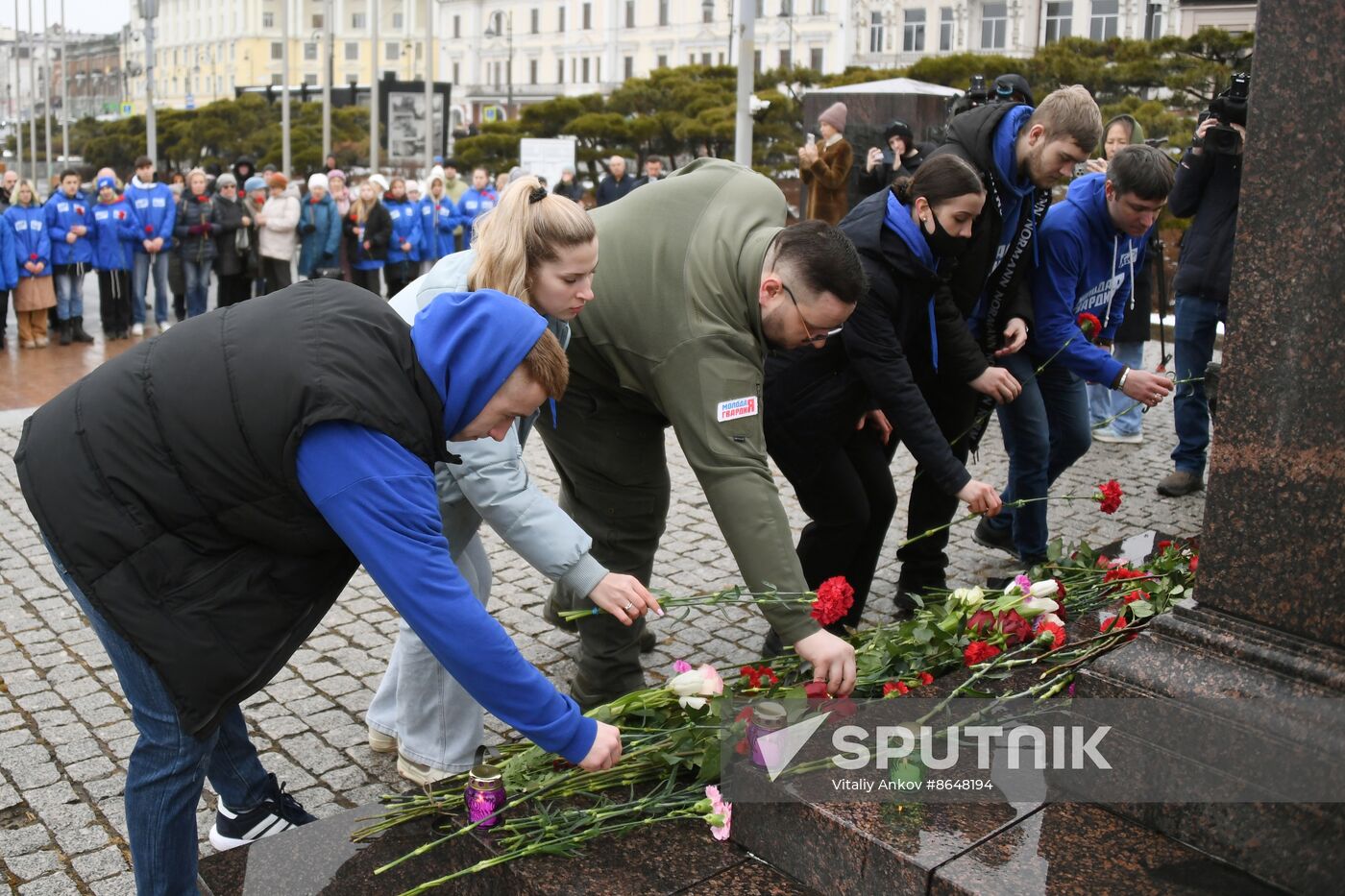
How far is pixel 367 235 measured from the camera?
1614 centimetres

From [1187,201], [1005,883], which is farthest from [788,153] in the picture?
[1005,883]

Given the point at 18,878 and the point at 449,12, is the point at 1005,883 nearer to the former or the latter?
the point at 18,878

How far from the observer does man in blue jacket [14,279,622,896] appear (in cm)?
256

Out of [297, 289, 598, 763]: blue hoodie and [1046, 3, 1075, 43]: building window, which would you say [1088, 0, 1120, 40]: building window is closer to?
[1046, 3, 1075, 43]: building window

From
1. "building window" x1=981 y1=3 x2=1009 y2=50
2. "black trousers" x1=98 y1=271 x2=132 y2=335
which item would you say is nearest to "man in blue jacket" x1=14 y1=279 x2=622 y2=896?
"black trousers" x1=98 y1=271 x2=132 y2=335

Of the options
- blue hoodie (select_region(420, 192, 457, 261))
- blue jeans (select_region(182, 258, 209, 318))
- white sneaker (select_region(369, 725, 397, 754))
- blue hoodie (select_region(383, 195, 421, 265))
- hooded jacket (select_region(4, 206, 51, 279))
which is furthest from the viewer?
blue hoodie (select_region(420, 192, 457, 261))

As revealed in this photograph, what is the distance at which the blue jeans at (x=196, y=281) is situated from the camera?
14.8 metres

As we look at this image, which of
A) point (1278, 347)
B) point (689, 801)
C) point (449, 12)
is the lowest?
point (689, 801)

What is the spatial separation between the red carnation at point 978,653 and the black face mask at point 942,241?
1.63 meters

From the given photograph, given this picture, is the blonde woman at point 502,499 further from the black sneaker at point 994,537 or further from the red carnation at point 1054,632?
the black sneaker at point 994,537

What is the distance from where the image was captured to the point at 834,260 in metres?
3.44

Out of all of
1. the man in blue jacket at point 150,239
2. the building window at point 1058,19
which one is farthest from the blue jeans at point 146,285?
the building window at point 1058,19

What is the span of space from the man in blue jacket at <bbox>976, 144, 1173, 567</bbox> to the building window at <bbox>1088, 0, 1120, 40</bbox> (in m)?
61.4

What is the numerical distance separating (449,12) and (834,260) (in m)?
113
